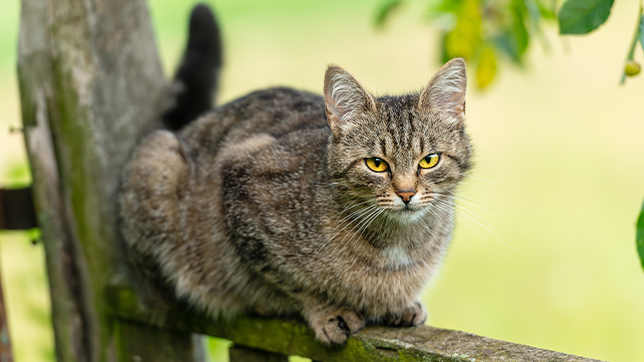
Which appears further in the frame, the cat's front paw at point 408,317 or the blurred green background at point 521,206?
the blurred green background at point 521,206

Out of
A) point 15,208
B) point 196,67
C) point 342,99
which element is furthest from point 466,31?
point 15,208

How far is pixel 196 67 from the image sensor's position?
9.96ft

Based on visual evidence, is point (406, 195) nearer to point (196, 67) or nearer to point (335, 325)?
point (335, 325)

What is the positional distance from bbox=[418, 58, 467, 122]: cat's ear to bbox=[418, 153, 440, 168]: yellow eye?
0.55ft

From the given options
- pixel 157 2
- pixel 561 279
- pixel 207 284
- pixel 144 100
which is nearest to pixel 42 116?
pixel 144 100

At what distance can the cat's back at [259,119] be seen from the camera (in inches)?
103

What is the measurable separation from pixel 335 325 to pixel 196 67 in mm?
1653

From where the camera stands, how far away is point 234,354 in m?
2.39

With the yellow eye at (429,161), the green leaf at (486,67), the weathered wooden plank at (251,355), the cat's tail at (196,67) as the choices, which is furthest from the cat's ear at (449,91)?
the cat's tail at (196,67)

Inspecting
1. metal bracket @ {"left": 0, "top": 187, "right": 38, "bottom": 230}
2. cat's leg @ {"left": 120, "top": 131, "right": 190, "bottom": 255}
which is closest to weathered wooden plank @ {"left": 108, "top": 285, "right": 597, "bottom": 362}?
cat's leg @ {"left": 120, "top": 131, "right": 190, "bottom": 255}

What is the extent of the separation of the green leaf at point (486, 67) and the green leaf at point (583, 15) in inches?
42.2

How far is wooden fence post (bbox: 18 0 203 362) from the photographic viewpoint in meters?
2.54

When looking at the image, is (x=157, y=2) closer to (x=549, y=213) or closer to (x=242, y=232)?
(x=549, y=213)

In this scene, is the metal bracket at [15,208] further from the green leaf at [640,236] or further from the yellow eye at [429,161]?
the green leaf at [640,236]
